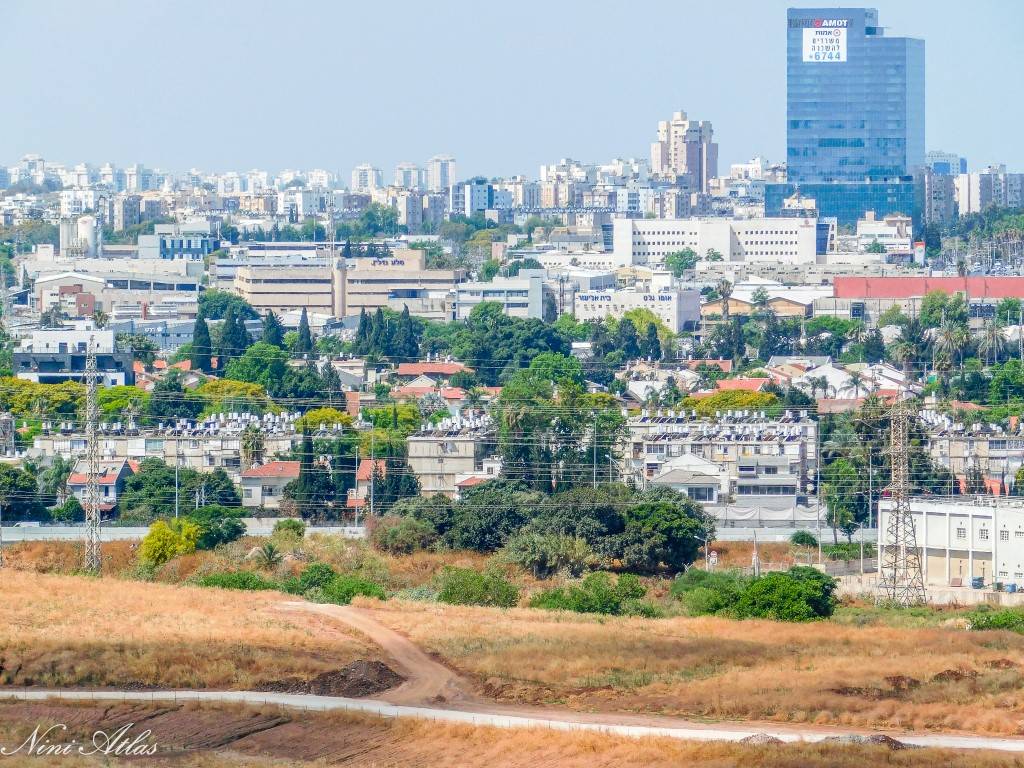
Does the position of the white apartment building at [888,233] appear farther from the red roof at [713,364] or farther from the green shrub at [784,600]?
the green shrub at [784,600]

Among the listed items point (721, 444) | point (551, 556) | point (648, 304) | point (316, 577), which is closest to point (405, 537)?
point (551, 556)

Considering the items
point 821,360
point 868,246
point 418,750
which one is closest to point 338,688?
point 418,750

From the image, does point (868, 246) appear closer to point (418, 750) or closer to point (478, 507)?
Result: point (478, 507)

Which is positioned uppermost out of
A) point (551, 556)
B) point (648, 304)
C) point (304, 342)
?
point (648, 304)

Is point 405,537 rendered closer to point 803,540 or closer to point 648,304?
point 803,540

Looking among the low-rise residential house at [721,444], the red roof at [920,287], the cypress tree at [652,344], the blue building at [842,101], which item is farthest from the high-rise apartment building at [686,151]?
the low-rise residential house at [721,444]
